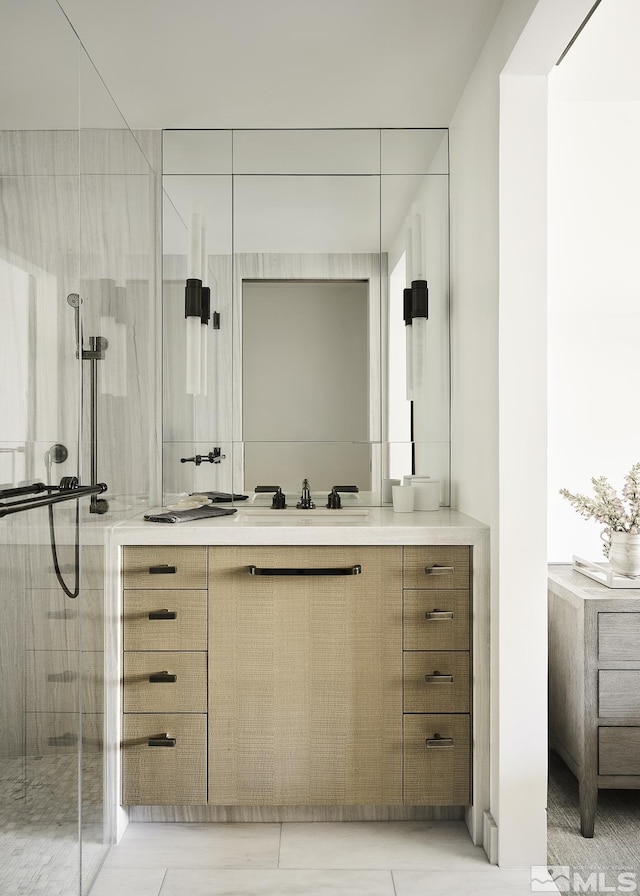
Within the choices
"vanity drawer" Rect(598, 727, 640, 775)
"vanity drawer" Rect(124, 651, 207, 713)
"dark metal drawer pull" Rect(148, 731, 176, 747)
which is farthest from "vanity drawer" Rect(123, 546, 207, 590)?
"vanity drawer" Rect(598, 727, 640, 775)

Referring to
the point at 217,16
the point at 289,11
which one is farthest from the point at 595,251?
the point at 217,16

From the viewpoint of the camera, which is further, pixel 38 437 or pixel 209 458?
pixel 209 458

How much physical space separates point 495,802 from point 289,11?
2.42 meters

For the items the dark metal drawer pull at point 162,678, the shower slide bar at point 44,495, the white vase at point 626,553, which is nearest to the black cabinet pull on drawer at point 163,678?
the dark metal drawer pull at point 162,678

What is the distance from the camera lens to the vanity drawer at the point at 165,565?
2143 millimetres

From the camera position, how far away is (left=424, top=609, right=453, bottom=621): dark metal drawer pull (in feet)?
6.96

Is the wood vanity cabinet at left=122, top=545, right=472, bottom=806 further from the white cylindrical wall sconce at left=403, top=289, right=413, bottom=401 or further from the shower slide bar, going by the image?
the white cylindrical wall sconce at left=403, top=289, right=413, bottom=401

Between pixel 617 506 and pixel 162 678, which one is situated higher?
pixel 617 506

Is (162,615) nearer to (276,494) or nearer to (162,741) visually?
(162,741)

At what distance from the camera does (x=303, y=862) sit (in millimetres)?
2004

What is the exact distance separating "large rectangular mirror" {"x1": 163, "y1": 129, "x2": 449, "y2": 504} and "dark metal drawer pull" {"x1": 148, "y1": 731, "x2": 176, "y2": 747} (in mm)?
981

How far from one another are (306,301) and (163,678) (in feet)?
5.08

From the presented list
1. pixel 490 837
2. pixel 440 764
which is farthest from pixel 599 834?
pixel 440 764

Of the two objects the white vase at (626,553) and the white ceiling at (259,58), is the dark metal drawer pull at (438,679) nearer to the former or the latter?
the white vase at (626,553)
